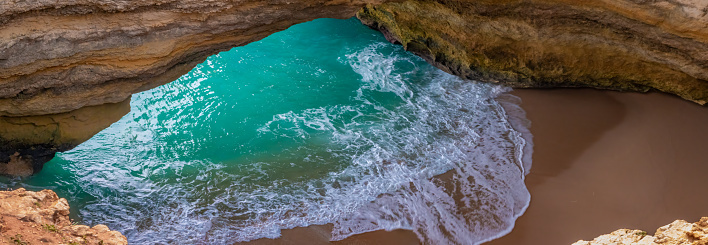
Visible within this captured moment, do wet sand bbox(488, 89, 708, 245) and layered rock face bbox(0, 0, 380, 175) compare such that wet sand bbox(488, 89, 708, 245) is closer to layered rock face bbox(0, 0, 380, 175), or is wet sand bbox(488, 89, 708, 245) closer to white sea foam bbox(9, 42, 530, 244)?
white sea foam bbox(9, 42, 530, 244)

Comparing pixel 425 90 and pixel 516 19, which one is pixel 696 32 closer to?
pixel 516 19

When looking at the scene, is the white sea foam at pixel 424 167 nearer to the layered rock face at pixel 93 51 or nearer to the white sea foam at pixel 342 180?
the white sea foam at pixel 342 180

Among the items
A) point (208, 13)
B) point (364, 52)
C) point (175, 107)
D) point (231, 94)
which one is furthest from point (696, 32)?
point (175, 107)

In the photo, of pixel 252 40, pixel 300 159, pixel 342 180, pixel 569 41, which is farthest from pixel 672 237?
pixel 569 41

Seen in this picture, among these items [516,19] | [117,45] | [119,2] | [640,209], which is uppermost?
[119,2]

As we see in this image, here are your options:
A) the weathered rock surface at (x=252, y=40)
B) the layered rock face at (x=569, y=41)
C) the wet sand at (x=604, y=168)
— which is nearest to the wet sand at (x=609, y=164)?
the wet sand at (x=604, y=168)

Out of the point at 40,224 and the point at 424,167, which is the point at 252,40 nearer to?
the point at 424,167

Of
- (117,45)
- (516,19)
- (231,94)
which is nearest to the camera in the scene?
(117,45)

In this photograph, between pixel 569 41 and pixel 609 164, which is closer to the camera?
pixel 609 164
